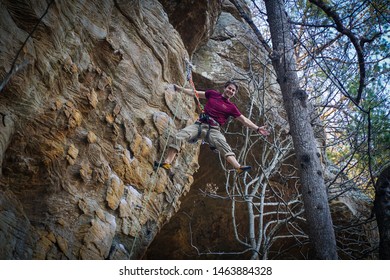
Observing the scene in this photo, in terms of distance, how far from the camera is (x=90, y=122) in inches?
207

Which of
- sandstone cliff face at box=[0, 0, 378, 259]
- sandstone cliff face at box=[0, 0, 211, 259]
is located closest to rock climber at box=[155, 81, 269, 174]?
sandstone cliff face at box=[0, 0, 378, 259]

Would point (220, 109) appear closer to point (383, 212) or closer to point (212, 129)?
point (212, 129)

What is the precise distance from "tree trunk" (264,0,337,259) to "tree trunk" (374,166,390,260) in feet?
1.37

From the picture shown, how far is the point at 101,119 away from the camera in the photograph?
17.7ft

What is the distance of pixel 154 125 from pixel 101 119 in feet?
3.67

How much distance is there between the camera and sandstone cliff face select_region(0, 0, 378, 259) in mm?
4082

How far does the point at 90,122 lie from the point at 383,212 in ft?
13.6

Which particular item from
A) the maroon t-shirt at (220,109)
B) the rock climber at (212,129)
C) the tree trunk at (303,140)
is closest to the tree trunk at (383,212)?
the tree trunk at (303,140)

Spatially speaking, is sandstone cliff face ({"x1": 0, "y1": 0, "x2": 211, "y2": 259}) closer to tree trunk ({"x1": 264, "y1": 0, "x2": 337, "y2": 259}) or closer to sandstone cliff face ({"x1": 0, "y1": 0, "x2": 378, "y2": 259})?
sandstone cliff face ({"x1": 0, "y1": 0, "x2": 378, "y2": 259})

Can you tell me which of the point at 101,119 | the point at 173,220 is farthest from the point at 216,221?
the point at 101,119

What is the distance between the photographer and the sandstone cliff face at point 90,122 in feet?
13.4

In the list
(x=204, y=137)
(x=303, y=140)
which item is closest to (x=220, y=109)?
(x=204, y=137)

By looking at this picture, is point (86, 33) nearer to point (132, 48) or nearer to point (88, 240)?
point (132, 48)

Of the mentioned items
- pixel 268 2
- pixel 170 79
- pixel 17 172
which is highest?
pixel 170 79
